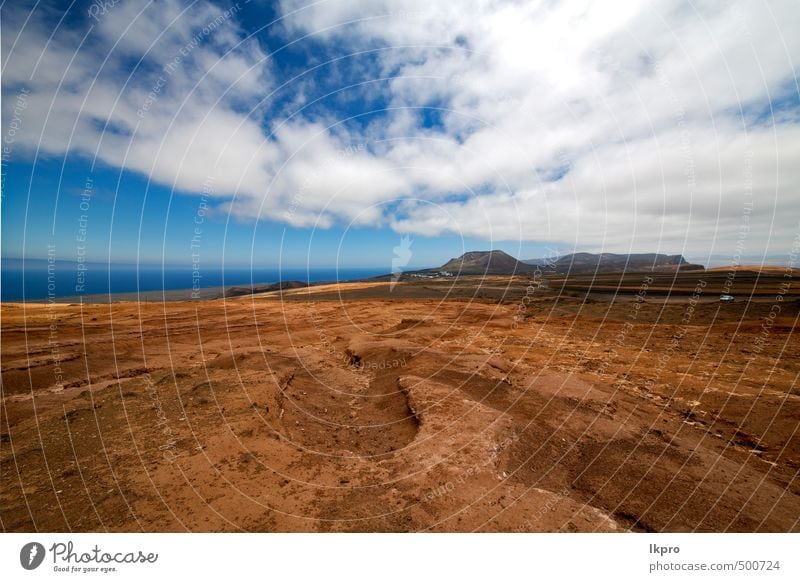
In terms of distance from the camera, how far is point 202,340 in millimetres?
25547

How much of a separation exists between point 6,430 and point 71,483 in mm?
4975

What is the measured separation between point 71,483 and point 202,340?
19459 millimetres

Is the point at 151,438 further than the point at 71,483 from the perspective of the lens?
Yes

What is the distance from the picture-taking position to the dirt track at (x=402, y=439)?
708cm

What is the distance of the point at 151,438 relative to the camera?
9.84 meters

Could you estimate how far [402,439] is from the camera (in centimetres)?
1077

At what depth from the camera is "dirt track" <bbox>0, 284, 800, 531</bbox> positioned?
7.08 m

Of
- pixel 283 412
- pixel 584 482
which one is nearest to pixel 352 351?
pixel 283 412

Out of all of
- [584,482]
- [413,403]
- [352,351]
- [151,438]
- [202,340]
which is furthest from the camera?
[202,340]
